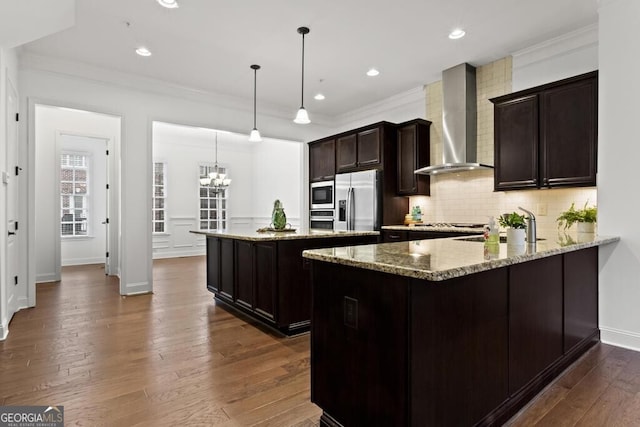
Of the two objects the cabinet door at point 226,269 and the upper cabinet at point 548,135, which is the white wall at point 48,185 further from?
the upper cabinet at point 548,135

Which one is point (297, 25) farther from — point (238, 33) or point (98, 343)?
point (98, 343)

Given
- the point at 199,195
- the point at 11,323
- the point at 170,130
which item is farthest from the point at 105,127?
the point at 11,323

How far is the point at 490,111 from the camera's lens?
14.4ft

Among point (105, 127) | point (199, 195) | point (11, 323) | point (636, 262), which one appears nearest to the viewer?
point (636, 262)

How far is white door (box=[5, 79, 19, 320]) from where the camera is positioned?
11.1 ft

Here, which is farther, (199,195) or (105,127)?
(199,195)

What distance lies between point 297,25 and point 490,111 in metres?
2.64

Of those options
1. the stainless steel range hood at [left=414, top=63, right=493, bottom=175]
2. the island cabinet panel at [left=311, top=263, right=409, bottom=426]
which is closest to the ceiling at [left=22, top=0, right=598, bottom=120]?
the stainless steel range hood at [left=414, top=63, right=493, bottom=175]

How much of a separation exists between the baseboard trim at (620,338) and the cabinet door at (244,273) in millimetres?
3123

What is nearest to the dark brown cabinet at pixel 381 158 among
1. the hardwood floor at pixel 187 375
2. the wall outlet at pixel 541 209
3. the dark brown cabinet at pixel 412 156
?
the dark brown cabinet at pixel 412 156

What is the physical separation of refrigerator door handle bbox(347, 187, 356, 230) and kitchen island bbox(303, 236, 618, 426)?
335 centimetres

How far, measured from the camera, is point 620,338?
2.84 metres

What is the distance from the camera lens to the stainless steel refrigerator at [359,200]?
5070 millimetres

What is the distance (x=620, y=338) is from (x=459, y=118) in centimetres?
289
